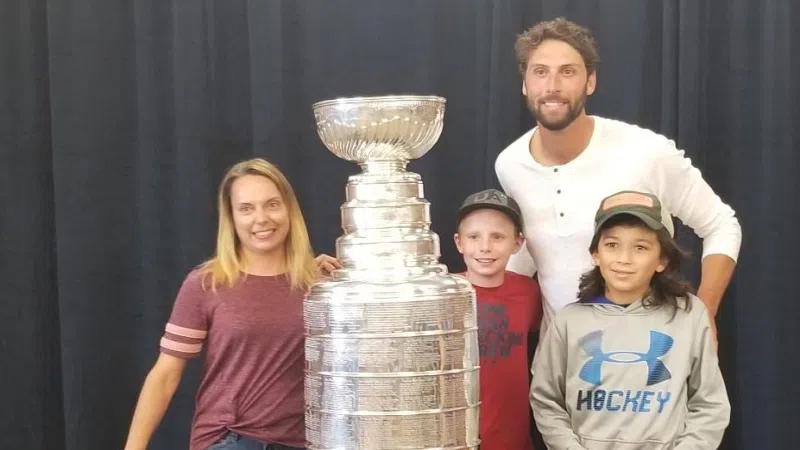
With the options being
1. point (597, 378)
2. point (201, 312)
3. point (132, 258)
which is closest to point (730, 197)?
point (597, 378)

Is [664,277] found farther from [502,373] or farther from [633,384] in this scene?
[502,373]

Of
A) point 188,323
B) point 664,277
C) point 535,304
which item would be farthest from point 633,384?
point 188,323

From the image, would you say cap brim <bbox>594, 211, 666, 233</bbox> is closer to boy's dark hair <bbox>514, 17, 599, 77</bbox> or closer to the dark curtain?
boy's dark hair <bbox>514, 17, 599, 77</bbox>

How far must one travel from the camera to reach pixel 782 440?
7.53ft

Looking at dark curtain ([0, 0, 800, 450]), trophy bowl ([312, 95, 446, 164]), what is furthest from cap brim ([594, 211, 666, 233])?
dark curtain ([0, 0, 800, 450])

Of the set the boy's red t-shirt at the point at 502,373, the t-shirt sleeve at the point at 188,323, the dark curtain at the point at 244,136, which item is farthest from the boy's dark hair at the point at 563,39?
the t-shirt sleeve at the point at 188,323

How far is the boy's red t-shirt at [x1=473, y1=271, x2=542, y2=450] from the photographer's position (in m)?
1.73

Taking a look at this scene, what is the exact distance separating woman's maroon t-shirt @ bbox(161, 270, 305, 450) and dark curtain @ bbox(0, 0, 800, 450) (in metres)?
0.59

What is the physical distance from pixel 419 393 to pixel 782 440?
1.33 m

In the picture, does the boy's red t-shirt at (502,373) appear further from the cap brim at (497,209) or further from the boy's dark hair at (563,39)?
the boy's dark hair at (563,39)

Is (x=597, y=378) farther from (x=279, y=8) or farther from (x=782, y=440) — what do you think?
(x=279, y=8)

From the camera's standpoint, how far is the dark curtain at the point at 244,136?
2.25 meters

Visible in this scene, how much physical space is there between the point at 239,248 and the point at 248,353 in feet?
0.68

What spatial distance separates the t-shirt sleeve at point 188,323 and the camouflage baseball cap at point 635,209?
743 mm
